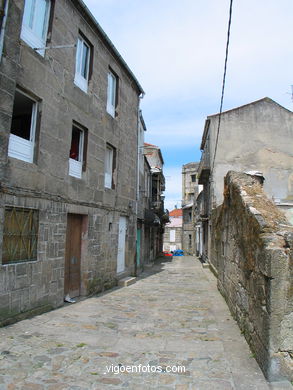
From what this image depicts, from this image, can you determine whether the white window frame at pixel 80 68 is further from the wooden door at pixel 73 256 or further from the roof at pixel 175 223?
the roof at pixel 175 223

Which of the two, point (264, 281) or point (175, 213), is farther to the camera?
point (175, 213)

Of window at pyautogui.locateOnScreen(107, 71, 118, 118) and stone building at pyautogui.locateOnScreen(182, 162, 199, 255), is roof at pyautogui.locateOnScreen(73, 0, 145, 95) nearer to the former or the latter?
window at pyautogui.locateOnScreen(107, 71, 118, 118)

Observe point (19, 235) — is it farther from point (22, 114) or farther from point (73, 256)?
point (22, 114)

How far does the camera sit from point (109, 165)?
9914mm

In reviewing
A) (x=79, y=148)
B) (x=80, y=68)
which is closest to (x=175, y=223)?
(x=79, y=148)

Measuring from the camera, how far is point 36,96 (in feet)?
19.9

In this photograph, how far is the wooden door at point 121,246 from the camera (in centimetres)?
1039

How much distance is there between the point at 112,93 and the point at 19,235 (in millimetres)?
6376

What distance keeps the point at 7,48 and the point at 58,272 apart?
445 cm

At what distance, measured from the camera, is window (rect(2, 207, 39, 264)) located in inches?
205

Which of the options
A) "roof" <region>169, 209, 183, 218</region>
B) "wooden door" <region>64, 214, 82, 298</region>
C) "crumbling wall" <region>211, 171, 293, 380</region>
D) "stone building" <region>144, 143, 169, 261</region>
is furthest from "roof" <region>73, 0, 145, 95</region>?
"roof" <region>169, 209, 183, 218</region>

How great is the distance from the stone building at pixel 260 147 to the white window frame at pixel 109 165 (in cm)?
700

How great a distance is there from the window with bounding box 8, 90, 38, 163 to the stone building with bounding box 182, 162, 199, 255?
27822mm
